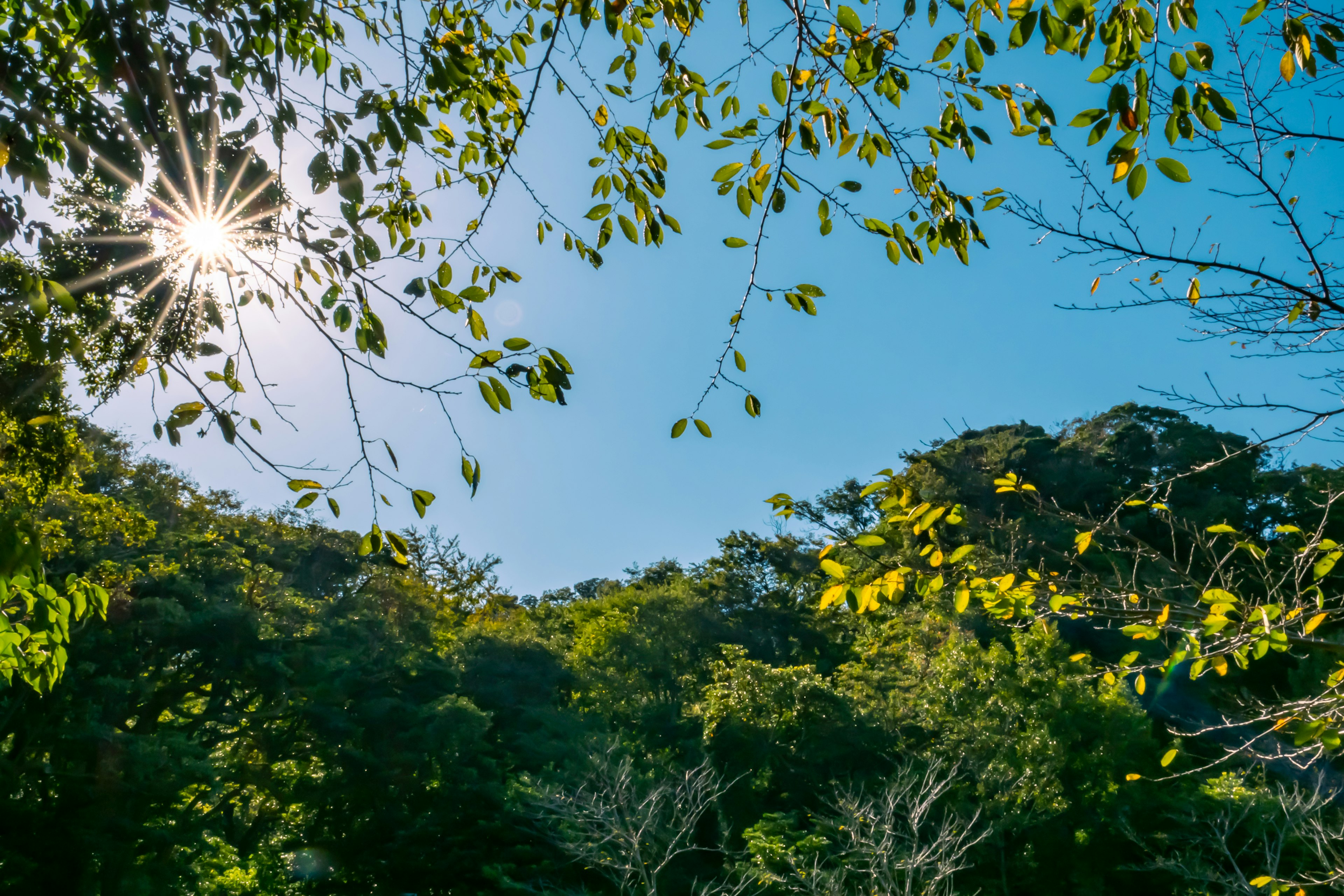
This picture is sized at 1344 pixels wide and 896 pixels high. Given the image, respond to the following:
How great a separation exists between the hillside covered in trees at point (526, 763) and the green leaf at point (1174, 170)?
29.0ft

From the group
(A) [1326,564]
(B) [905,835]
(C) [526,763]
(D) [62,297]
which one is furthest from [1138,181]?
(C) [526,763]

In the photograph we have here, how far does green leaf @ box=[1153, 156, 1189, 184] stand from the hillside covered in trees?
8839 millimetres

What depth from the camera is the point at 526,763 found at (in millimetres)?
15078

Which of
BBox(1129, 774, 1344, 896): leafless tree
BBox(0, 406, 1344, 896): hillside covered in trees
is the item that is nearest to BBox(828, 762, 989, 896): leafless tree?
BBox(0, 406, 1344, 896): hillside covered in trees

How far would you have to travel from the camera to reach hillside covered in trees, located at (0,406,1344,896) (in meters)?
10.8

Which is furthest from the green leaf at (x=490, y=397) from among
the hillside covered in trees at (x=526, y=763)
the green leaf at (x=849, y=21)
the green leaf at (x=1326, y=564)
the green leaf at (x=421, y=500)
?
the hillside covered in trees at (x=526, y=763)

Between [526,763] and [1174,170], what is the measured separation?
634 inches

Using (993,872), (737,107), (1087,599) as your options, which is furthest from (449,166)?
(993,872)

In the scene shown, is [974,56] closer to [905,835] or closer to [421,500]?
[421,500]

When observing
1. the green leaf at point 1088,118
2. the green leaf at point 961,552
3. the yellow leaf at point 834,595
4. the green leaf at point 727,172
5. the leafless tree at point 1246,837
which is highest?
the green leaf at point 727,172

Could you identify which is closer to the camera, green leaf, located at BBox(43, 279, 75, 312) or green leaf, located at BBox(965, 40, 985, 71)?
green leaf, located at BBox(43, 279, 75, 312)

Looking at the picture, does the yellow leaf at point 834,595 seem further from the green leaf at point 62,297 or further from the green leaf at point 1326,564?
the green leaf at point 62,297

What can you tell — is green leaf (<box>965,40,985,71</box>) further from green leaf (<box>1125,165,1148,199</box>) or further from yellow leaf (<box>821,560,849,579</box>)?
yellow leaf (<box>821,560,849,579</box>)

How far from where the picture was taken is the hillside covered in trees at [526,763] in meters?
10.8
